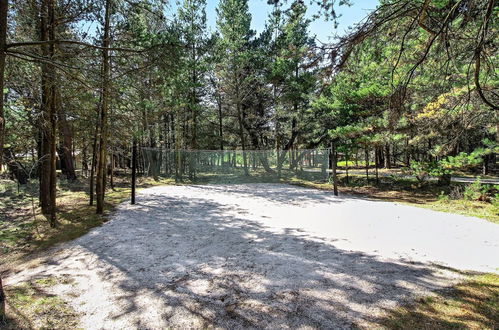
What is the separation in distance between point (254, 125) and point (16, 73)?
1370cm

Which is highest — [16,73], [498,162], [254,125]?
[254,125]

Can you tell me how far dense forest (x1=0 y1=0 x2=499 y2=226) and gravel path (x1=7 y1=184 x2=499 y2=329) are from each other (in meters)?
1.62

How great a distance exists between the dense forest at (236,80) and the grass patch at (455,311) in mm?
1770

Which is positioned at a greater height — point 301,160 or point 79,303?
point 301,160

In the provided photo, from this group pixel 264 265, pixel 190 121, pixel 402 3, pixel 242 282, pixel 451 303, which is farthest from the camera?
pixel 190 121

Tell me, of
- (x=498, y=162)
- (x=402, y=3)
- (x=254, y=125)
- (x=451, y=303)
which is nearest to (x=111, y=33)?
(x=402, y=3)

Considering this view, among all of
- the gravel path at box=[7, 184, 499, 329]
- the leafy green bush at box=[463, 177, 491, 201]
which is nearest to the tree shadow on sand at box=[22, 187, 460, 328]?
the gravel path at box=[7, 184, 499, 329]

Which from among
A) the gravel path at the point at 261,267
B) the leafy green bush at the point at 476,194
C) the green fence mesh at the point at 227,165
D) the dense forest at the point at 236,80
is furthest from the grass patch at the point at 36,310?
the green fence mesh at the point at 227,165

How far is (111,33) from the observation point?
5.69 m

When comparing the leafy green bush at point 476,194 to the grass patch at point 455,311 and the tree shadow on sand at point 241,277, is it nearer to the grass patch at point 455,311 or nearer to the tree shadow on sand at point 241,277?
the tree shadow on sand at point 241,277

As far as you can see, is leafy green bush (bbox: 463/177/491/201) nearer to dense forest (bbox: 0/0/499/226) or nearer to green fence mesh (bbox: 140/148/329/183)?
dense forest (bbox: 0/0/499/226)

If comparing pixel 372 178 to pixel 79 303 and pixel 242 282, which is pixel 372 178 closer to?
pixel 242 282

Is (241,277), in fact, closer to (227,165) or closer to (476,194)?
(476,194)

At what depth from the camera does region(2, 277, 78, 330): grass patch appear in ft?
6.85
